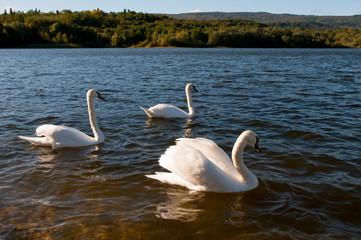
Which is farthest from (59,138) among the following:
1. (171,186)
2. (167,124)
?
(167,124)

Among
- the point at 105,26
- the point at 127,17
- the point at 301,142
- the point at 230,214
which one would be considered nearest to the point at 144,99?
the point at 301,142

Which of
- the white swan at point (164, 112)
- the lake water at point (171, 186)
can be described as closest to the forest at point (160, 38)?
the lake water at point (171, 186)

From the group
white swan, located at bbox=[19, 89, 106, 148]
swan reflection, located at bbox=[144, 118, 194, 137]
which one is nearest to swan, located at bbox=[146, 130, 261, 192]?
white swan, located at bbox=[19, 89, 106, 148]

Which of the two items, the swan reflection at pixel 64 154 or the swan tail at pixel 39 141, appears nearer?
the swan reflection at pixel 64 154

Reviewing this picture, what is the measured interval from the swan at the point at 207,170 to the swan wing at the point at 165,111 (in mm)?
4580

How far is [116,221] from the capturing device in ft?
15.7

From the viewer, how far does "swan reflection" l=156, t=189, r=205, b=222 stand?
4949 millimetres

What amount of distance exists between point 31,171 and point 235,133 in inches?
202

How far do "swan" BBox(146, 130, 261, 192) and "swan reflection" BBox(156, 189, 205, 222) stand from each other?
17 centimetres

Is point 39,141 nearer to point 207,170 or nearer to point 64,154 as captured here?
point 64,154

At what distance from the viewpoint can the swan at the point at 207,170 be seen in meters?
5.39

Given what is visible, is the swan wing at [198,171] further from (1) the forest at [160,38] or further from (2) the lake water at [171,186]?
(1) the forest at [160,38]

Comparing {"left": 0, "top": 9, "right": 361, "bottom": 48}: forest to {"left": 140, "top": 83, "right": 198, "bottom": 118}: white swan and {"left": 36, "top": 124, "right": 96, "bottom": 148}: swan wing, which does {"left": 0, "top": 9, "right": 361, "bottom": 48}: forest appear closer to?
{"left": 140, "top": 83, "right": 198, "bottom": 118}: white swan

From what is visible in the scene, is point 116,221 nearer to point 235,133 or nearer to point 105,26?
point 235,133
